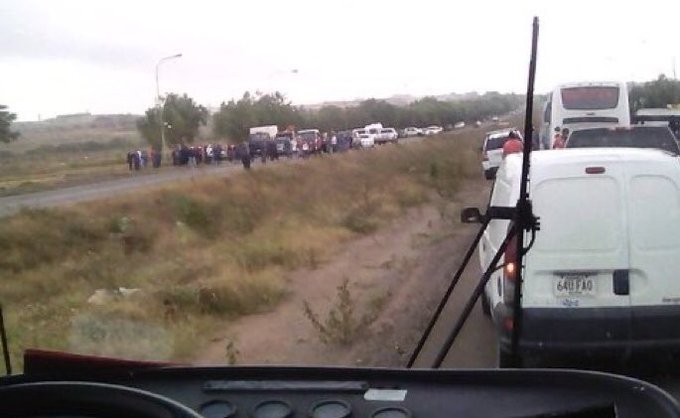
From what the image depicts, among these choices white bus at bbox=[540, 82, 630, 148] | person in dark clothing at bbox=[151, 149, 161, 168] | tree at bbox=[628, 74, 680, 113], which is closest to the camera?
white bus at bbox=[540, 82, 630, 148]

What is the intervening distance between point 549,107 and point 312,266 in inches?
768

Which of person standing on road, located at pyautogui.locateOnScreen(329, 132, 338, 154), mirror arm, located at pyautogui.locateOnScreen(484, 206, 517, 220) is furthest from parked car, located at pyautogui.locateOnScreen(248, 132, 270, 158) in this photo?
mirror arm, located at pyautogui.locateOnScreen(484, 206, 517, 220)

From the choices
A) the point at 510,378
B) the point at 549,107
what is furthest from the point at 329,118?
the point at 510,378

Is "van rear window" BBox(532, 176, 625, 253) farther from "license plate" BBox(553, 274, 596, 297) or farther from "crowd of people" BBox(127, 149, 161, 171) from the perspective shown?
"crowd of people" BBox(127, 149, 161, 171)

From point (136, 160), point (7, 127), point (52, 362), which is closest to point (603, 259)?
point (7, 127)

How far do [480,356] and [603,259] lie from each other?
203 cm

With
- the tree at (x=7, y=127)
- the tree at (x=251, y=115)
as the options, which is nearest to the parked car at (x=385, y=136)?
the tree at (x=251, y=115)

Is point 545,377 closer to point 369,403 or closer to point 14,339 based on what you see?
point 369,403

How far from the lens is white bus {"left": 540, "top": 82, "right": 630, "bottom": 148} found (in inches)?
1350

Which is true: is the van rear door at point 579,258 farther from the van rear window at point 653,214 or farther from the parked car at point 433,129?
the parked car at point 433,129

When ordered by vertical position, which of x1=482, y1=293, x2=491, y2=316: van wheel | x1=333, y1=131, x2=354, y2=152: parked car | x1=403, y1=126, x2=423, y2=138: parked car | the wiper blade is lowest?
x1=403, y1=126, x2=423, y2=138: parked car

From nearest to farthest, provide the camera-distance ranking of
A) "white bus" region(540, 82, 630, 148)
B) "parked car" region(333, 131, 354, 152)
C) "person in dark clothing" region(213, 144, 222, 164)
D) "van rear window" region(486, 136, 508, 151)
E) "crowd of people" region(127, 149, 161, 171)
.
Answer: "van rear window" region(486, 136, 508, 151), "white bus" region(540, 82, 630, 148), "crowd of people" region(127, 149, 161, 171), "person in dark clothing" region(213, 144, 222, 164), "parked car" region(333, 131, 354, 152)

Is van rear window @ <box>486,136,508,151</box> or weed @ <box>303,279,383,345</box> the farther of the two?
van rear window @ <box>486,136,508,151</box>

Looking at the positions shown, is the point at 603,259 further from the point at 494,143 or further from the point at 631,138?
the point at 494,143
